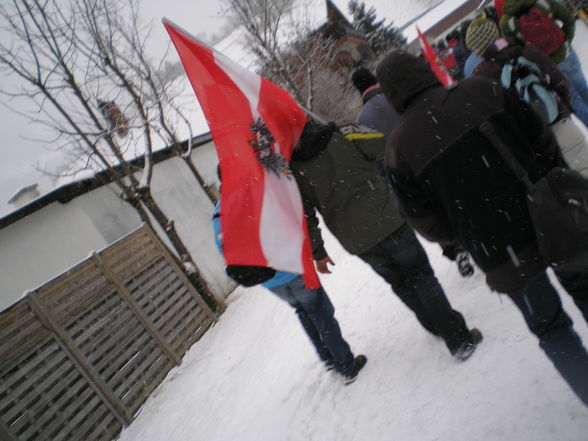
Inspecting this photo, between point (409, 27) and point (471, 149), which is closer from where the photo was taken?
point (471, 149)

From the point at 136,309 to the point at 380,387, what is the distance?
16.9ft

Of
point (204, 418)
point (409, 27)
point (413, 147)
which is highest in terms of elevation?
point (409, 27)

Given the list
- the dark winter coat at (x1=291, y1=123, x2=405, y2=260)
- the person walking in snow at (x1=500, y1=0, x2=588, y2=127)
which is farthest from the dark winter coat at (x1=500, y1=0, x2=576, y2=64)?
the dark winter coat at (x1=291, y1=123, x2=405, y2=260)

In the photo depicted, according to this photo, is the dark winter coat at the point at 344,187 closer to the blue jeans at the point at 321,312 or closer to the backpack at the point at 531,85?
the blue jeans at the point at 321,312

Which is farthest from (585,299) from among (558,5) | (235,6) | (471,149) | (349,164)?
(235,6)

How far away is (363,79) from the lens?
12.7 feet

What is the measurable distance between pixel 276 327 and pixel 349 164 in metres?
3.81

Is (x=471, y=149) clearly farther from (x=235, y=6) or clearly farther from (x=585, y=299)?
(x=235, y=6)

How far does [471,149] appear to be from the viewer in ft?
5.09

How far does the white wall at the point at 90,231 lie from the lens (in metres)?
7.28

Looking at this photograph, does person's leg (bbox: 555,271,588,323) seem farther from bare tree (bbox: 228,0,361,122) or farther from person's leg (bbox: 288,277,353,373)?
bare tree (bbox: 228,0,361,122)

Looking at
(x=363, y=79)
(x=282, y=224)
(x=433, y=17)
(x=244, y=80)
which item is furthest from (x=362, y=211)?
(x=433, y=17)

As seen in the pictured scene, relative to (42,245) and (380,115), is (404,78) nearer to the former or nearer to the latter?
(380,115)

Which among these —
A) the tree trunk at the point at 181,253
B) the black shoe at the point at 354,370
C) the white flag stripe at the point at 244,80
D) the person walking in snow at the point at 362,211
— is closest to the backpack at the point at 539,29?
the person walking in snow at the point at 362,211
